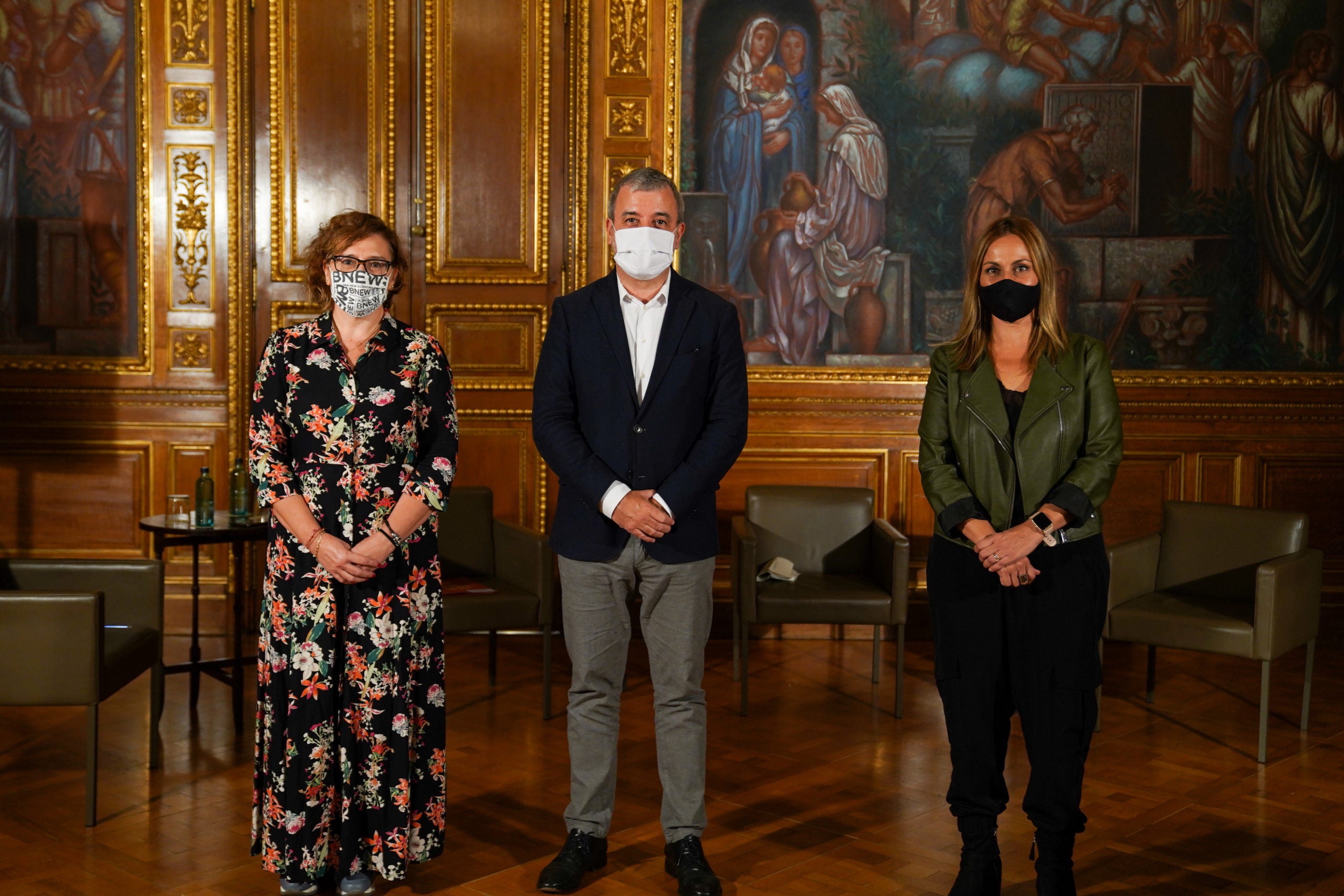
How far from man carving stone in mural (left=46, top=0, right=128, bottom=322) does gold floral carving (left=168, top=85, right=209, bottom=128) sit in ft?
0.79

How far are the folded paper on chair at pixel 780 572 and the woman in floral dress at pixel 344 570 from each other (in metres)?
2.42

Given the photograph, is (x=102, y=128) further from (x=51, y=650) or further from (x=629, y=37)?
(x=51, y=650)

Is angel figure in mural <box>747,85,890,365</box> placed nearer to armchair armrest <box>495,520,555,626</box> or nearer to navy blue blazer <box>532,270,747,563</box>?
armchair armrest <box>495,520,555,626</box>

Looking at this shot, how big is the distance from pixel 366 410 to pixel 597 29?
3.82 metres

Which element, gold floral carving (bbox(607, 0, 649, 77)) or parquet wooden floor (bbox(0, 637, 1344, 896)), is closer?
parquet wooden floor (bbox(0, 637, 1344, 896))

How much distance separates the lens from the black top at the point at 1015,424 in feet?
10.2

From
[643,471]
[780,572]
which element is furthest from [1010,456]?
[780,572]

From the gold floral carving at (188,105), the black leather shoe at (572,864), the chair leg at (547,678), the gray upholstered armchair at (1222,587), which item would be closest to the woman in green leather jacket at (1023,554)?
the black leather shoe at (572,864)

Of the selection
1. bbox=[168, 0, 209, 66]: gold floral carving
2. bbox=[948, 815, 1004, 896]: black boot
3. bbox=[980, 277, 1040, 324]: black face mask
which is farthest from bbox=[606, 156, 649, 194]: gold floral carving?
bbox=[948, 815, 1004, 896]: black boot

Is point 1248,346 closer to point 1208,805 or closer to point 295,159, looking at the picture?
point 1208,805

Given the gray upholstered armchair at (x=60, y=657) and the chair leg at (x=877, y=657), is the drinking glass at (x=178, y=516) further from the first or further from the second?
the chair leg at (x=877, y=657)

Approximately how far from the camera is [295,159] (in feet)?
20.6

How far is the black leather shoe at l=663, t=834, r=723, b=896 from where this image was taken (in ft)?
10.6

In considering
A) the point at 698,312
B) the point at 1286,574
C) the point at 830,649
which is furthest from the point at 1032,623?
the point at 830,649
